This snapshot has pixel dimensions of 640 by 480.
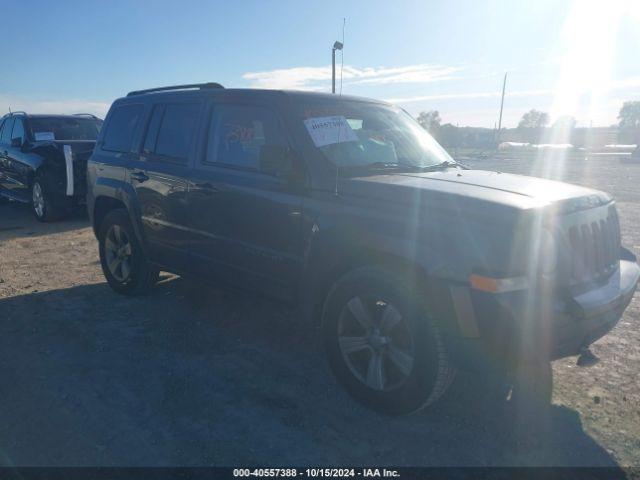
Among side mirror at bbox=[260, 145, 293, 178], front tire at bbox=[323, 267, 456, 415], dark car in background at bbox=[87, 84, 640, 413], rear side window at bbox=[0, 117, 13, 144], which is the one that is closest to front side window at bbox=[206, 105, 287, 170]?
dark car in background at bbox=[87, 84, 640, 413]

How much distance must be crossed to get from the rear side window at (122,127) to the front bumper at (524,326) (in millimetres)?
3887

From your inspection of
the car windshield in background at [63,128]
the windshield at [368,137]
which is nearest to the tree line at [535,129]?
the car windshield in background at [63,128]

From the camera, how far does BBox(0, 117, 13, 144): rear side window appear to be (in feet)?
34.0

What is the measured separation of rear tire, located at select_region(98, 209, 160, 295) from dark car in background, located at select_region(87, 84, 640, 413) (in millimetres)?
246

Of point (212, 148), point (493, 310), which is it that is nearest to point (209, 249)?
point (212, 148)

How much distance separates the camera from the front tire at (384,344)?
2.87 meters

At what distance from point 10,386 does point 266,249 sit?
2021 millimetres

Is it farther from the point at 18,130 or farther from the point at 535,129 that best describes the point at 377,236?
the point at 535,129

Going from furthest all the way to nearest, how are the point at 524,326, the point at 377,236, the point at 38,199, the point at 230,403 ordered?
the point at 38,199
the point at 230,403
the point at 377,236
the point at 524,326

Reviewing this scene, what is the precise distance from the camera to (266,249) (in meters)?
3.73

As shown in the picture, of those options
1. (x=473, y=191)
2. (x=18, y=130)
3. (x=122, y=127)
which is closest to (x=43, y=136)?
(x=18, y=130)

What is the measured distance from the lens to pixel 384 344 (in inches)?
122

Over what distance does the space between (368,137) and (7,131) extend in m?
9.63

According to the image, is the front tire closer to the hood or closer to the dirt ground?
the dirt ground
